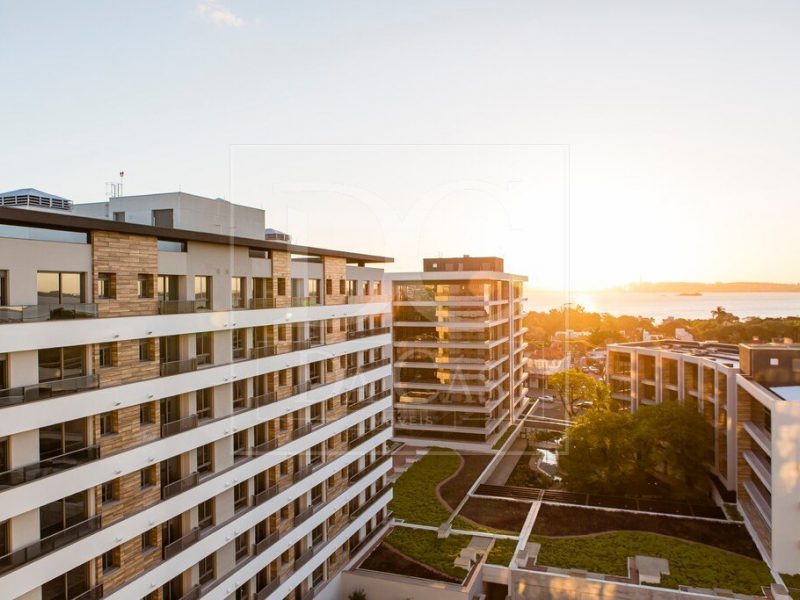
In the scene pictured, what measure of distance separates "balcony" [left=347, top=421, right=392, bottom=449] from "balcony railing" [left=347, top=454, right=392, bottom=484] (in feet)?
2.78

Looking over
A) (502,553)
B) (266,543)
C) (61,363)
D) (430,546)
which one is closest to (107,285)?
(61,363)

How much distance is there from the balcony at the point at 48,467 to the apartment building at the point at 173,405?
0.07 feet

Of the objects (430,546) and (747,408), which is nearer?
(430,546)

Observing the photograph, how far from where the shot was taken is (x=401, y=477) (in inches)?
837

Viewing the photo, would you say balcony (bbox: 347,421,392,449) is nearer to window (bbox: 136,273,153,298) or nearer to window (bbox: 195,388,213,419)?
window (bbox: 195,388,213,419)

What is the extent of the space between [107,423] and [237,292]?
3721 mm

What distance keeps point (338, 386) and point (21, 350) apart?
27.7 feet

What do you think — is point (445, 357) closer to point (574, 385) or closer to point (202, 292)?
point (574, 385)

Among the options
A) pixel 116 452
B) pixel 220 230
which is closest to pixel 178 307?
pixel 116 452

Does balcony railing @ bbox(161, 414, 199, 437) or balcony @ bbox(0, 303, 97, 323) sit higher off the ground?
balcony @ bbox(0, 303, 97, 323)

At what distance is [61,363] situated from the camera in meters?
7.95

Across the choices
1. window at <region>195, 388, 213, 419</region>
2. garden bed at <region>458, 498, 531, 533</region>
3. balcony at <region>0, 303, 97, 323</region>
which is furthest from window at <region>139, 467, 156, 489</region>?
garden bed at <region>458, 498, 531, 533</region>

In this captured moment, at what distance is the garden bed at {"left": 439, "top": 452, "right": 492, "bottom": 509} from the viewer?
19188 millimetres

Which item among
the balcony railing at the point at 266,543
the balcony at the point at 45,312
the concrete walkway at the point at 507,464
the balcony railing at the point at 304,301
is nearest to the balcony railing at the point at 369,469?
the balcony railing at the point at 266,543
